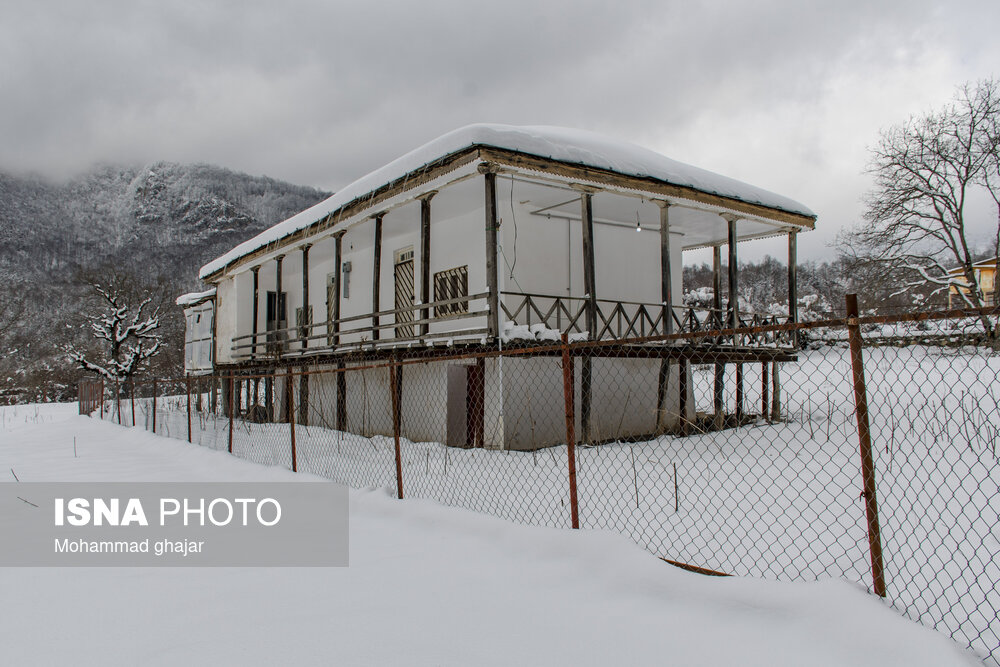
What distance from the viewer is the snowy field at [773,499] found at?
4.29 metres

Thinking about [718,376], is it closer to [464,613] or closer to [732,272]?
[732,272]

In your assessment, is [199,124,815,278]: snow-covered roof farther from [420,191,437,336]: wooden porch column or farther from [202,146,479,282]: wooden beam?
[420,191,437,336]: wooden porch column

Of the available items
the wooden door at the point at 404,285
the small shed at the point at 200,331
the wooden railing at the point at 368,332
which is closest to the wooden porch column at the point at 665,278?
the wooden railing at the point at 368,332

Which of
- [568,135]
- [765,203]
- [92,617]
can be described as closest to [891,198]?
[765,203]

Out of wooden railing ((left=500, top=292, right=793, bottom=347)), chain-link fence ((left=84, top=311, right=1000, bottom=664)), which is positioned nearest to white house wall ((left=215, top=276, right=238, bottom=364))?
chain-link fence ((left=84, top=311, right=1000, bottom=664))

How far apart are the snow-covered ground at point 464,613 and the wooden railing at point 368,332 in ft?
18.3

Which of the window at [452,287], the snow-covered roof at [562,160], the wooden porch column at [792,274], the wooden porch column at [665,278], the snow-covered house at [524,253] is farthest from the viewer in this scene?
the wooden porch column at [792,274]

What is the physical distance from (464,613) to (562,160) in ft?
27.3

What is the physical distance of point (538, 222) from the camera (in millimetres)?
13172

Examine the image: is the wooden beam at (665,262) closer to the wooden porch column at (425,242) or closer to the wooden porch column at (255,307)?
the wooden porch column at (425,242)

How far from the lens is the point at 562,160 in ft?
34.3

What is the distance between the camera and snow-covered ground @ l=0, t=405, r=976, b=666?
3.00 m

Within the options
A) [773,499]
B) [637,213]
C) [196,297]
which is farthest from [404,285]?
[196,297]

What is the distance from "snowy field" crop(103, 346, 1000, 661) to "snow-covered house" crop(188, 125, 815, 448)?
149cm
